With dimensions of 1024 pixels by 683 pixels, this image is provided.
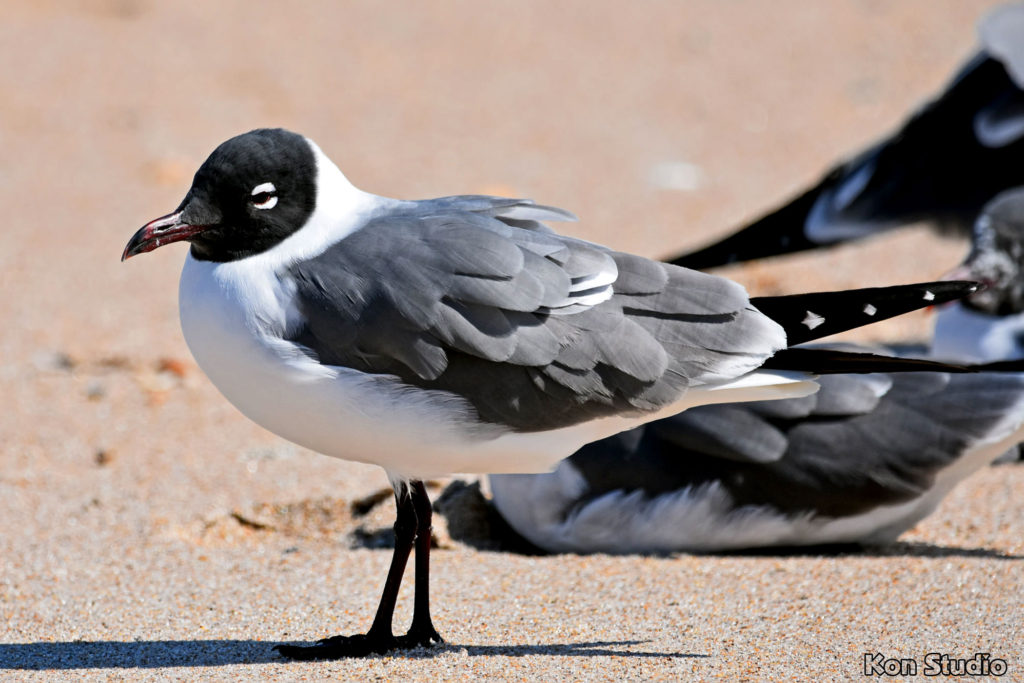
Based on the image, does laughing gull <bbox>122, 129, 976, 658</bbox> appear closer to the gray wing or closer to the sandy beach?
the gray wing

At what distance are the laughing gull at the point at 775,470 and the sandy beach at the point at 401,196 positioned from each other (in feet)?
0.40

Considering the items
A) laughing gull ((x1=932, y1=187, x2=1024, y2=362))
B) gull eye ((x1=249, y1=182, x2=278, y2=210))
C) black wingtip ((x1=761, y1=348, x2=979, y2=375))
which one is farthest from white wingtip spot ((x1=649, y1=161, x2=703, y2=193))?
gull eye ((x1=249, y1=182, x2=278, y2=210))

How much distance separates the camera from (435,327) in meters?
3.00

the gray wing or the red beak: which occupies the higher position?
the red beak

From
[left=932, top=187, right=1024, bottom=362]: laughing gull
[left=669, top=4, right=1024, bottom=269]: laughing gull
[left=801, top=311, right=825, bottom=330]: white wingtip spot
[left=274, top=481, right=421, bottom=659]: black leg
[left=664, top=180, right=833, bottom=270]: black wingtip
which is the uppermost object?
[left=669, top=4, right=1024, bottom=269]: laughing gull

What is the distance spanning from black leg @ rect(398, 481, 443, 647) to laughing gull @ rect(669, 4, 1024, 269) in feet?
9.23

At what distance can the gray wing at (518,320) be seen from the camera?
118 inches

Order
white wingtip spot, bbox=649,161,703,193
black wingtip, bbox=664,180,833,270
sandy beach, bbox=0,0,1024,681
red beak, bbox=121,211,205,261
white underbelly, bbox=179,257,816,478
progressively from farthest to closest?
white wingtip spot, bbox=649,161,703,193, black wingtip, bbox=664,180,833,270, sandy beach, bbox=0,0,1024,681, red beak, bbox=121,211,205,261, white underbelly, bbox=179,257,816,478

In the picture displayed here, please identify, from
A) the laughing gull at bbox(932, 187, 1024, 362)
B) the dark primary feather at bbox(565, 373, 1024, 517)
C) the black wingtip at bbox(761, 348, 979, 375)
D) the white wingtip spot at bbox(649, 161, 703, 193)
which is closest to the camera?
the black wingtip at bbox(761, 348, 979, 375)

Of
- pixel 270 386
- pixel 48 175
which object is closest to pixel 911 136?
pixel 270 386

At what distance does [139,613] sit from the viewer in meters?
3.53

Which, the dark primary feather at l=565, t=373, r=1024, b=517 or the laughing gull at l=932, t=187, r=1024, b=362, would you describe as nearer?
the dark primary feather at l=565, t=373, r=1024, b=517

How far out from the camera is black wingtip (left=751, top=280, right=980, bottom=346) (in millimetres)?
3127

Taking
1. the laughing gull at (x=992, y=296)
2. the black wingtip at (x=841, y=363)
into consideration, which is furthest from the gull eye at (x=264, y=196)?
the laughing gull at (x=992, y=296)
